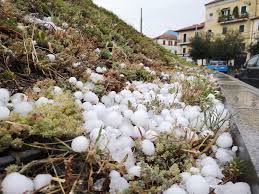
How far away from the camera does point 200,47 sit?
39906 millimetres

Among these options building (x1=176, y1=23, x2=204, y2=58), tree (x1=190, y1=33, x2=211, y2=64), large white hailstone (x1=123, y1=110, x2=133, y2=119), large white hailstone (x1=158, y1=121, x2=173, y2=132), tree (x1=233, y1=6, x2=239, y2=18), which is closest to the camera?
large white hailstone (x1=158, y1=121, x2=173, y2=132)

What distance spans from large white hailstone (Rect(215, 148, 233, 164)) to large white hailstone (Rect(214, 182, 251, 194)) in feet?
0.73

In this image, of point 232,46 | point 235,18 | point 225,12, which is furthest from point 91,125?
point 225,12

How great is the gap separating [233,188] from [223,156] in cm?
29

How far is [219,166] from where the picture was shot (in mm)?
1423

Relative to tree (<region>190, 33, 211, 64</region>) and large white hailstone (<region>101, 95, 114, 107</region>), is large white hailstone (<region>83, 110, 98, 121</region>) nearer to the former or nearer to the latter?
large white hailstone (<region>101, 95, 114, 107</region>)

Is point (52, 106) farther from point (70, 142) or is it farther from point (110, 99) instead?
point (110, 99)

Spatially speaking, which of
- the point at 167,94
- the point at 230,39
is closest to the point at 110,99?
the point at 167,94

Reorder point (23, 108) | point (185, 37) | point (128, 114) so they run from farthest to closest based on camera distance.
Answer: point (185, 37) < point (128, 114) < point (23, 108)

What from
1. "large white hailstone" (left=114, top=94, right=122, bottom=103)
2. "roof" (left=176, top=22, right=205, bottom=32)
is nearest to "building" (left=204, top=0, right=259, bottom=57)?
"roof" (left=176, top=22, right=205, bottom=32)

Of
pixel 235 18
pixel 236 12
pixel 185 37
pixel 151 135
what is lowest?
pixel 151 135

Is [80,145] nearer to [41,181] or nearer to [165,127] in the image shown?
[41,181]

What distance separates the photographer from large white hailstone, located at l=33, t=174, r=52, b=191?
3.33ft

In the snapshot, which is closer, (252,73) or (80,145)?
(80,145)
